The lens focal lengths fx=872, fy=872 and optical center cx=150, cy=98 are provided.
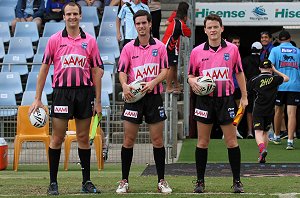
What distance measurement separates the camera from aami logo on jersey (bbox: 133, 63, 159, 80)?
32.3 ft

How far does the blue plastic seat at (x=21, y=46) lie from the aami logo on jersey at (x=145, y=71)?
32.2ft

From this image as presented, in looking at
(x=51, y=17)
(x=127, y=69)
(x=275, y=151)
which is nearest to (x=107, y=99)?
(x=275, y=151)

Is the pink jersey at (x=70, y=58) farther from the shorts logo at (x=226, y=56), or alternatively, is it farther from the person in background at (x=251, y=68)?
the person in background at (x=251, y=68)

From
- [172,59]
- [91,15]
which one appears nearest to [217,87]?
[172,59]

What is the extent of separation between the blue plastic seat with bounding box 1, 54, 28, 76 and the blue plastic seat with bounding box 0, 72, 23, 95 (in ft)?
0.68

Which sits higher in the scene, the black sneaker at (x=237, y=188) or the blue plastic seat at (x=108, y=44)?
the blue plastic seat at (x=108, y=44)

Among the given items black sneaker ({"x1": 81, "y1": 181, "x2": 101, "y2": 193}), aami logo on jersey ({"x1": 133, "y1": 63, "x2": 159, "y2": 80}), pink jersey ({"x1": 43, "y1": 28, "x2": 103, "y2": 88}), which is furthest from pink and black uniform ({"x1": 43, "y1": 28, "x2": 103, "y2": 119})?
black sneaker ({"x1": 81, "y1": 181, "x2": 101, "y2": 193})

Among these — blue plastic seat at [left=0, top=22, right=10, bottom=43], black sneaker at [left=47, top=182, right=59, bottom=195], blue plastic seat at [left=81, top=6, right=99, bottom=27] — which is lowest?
black sneaker at [left=47, top=182, right=59, bottom=195]

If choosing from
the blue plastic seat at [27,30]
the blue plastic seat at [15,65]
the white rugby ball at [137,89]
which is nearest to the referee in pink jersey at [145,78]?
the white rugby ball at [137,89]

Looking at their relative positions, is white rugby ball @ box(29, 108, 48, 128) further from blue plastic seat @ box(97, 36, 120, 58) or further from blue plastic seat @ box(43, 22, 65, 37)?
blue plastic seat @ box(43, 22, 65, 37)

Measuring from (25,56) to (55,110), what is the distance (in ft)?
31.3

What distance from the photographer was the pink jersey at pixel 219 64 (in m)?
9.77

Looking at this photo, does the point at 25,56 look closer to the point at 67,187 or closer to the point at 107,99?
the point at 107,99

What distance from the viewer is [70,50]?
31.8 feet
